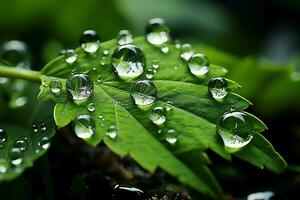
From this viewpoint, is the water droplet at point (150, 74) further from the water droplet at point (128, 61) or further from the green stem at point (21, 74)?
the green stem at point (21, 74)

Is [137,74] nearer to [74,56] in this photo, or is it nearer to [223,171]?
[74,56]

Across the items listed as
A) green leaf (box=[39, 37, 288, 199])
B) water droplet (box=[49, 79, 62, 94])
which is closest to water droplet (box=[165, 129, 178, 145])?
green leaf (box=[39, 37, 288, 199])

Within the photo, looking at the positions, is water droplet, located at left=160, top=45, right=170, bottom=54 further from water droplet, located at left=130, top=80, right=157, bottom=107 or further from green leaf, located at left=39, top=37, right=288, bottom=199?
water droplet, located at left=130, top=80, right=157, bottom=107

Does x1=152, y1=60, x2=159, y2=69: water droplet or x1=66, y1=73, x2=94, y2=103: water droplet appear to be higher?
x1=152, y1=60, x2=159, y2=69: water droplet

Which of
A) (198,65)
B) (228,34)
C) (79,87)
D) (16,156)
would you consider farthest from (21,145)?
(228,34)

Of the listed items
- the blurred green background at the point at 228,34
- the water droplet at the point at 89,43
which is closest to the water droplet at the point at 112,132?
the water droplet at the point at 89,43
